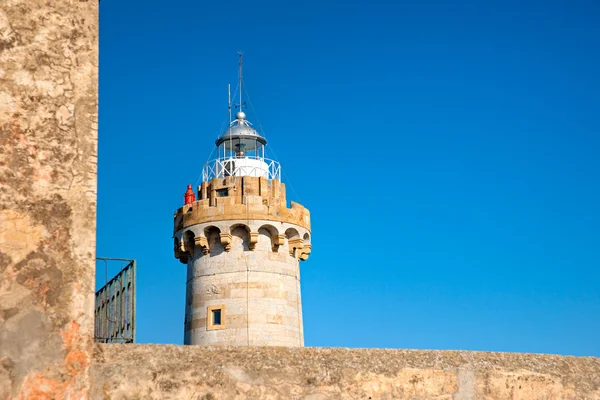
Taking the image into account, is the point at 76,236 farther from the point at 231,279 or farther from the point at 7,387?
the point at 231,279

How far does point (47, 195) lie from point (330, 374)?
2.91 m

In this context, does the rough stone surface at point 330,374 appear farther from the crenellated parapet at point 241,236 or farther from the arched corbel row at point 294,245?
the arched corbel row at point 294,245

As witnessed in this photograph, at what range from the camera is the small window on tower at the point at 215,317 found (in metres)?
20.3

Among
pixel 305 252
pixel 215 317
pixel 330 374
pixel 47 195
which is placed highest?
pixel 305 252

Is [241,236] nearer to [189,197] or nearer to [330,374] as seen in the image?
[189,197]

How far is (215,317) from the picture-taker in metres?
20.5

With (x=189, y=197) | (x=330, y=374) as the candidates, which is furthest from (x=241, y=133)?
(x=330, y=374)

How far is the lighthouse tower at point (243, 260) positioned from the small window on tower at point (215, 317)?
24 millimetres

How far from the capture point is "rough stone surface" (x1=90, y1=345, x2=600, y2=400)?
6867 millimetres

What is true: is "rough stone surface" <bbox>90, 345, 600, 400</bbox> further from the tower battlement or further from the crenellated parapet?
the tower battlement

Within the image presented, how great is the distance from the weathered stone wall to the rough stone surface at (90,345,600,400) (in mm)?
457

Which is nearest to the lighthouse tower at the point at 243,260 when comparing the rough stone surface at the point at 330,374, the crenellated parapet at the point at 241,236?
the crenellated parapet at the point at 241,236

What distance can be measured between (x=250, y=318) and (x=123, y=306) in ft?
38.4

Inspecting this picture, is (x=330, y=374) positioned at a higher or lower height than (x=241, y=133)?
lower
